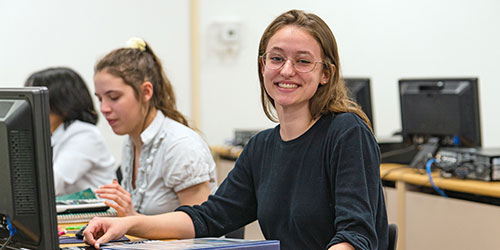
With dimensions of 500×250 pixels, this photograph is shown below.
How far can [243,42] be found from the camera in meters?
5.14

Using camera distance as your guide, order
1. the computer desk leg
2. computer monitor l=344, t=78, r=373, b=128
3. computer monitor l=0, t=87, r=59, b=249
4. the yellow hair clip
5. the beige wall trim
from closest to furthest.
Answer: computer monitor l=0, t=87, r=59, b=249 < the yellow hair clip < the computer desk leg < computer monitor l=344, t=78, r=373, b=128 < the beige wall trim

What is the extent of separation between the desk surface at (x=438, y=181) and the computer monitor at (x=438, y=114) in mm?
97

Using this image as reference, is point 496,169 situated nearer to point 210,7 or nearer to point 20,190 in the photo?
point 20,190

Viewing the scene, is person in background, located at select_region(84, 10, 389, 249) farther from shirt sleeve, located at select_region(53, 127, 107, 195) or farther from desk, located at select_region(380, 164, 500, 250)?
desk, located at select_region(380, 164, 500, 250)

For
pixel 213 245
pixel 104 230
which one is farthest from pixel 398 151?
pixel 213 245

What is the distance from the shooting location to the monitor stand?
3396 mm

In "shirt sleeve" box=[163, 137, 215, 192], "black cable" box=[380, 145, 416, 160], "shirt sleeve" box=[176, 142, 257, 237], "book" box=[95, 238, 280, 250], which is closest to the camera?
"book" box=[95, 238, 280, 250]

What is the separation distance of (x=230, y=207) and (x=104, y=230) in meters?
0.36

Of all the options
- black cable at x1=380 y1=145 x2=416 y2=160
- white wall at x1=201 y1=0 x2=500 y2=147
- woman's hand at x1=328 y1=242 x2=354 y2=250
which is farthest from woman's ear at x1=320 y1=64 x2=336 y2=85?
white wall at x1=201 y1=0 x2=500 y2=147

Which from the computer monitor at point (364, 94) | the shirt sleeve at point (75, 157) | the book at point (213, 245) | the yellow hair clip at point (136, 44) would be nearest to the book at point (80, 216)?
the book at point (213, 245)

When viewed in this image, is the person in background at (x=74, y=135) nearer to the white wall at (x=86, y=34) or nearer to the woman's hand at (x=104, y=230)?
the woman's hand at (x=104, y=230)

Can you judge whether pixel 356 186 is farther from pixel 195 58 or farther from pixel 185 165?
pixel 195 58

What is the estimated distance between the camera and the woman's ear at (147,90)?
2334 millimetres

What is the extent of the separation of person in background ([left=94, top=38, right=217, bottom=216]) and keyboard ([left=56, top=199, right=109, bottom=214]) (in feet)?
0.35
